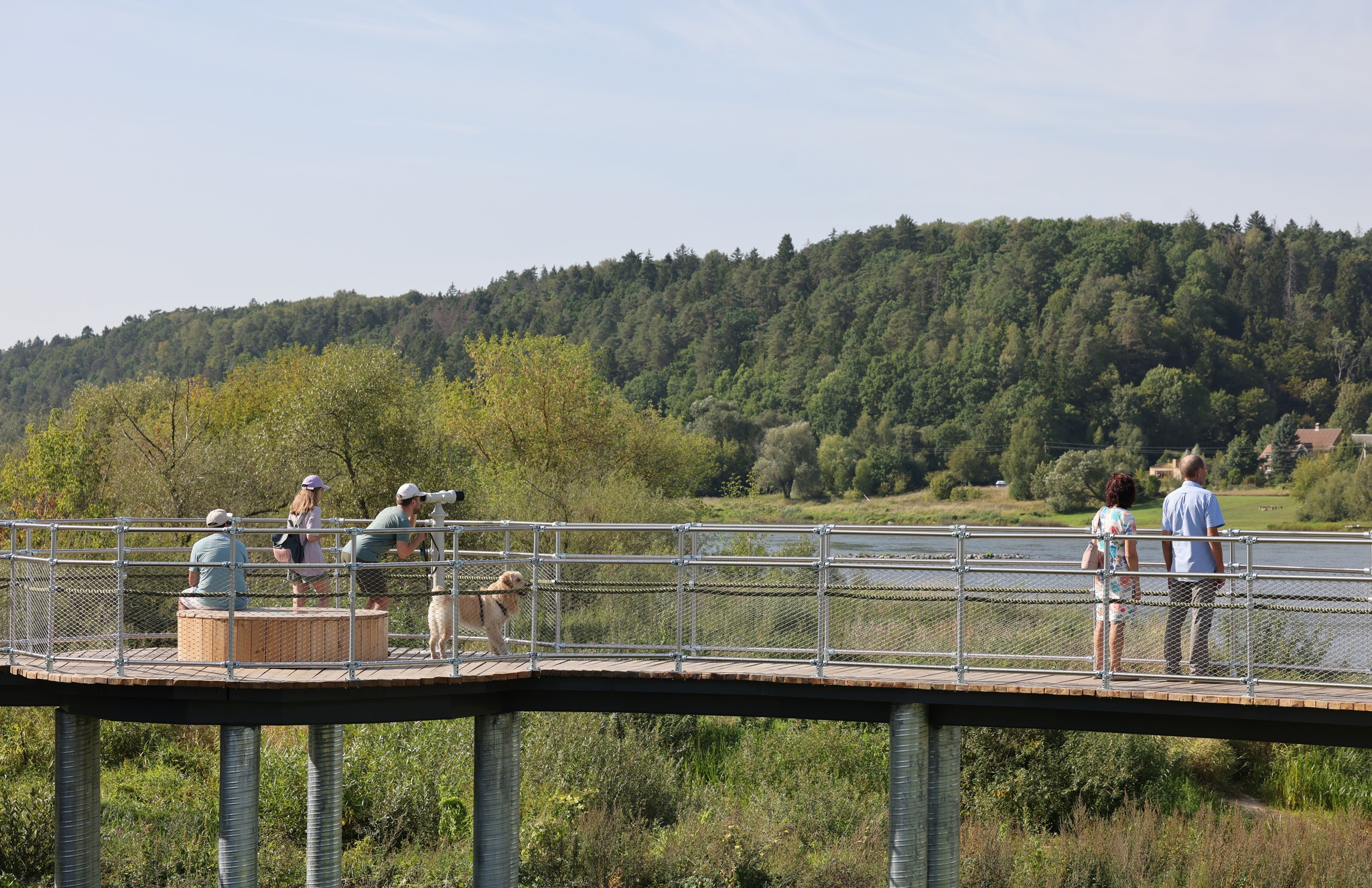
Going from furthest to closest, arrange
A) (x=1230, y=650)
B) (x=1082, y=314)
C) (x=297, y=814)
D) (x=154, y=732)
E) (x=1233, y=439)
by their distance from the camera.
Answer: (x=1082, y=314)
(x=1233, y=439)
(x=154, y=732)
(x=297, y=814)
(x=1230, y=650)

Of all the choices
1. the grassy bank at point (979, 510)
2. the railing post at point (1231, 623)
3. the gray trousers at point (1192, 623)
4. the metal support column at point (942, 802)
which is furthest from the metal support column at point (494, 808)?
the grassy bank at point (979, 510)

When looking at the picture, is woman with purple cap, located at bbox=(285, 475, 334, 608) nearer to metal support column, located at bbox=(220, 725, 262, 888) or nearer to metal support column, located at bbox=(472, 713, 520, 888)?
metal support column, located at bbox=(220, 725, 262, 888)

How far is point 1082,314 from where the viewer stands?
9112cm

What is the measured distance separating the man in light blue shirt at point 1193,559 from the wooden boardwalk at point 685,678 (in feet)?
0.89

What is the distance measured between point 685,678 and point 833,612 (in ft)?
6.88

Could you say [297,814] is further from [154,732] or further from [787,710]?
[787,710]

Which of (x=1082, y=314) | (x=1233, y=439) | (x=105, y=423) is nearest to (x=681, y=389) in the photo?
(x=1082, y=314)

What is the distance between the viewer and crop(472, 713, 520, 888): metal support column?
12.3m

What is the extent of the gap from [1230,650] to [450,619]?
22.8 ft

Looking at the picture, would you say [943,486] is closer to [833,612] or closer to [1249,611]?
[833,612]

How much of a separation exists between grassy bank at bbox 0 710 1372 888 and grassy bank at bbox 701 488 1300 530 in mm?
34624

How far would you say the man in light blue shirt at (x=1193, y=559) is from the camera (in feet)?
36.8

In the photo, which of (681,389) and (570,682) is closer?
(570,682)

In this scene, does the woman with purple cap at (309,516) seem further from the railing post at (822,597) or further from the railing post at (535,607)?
the railing post at (822,597)
